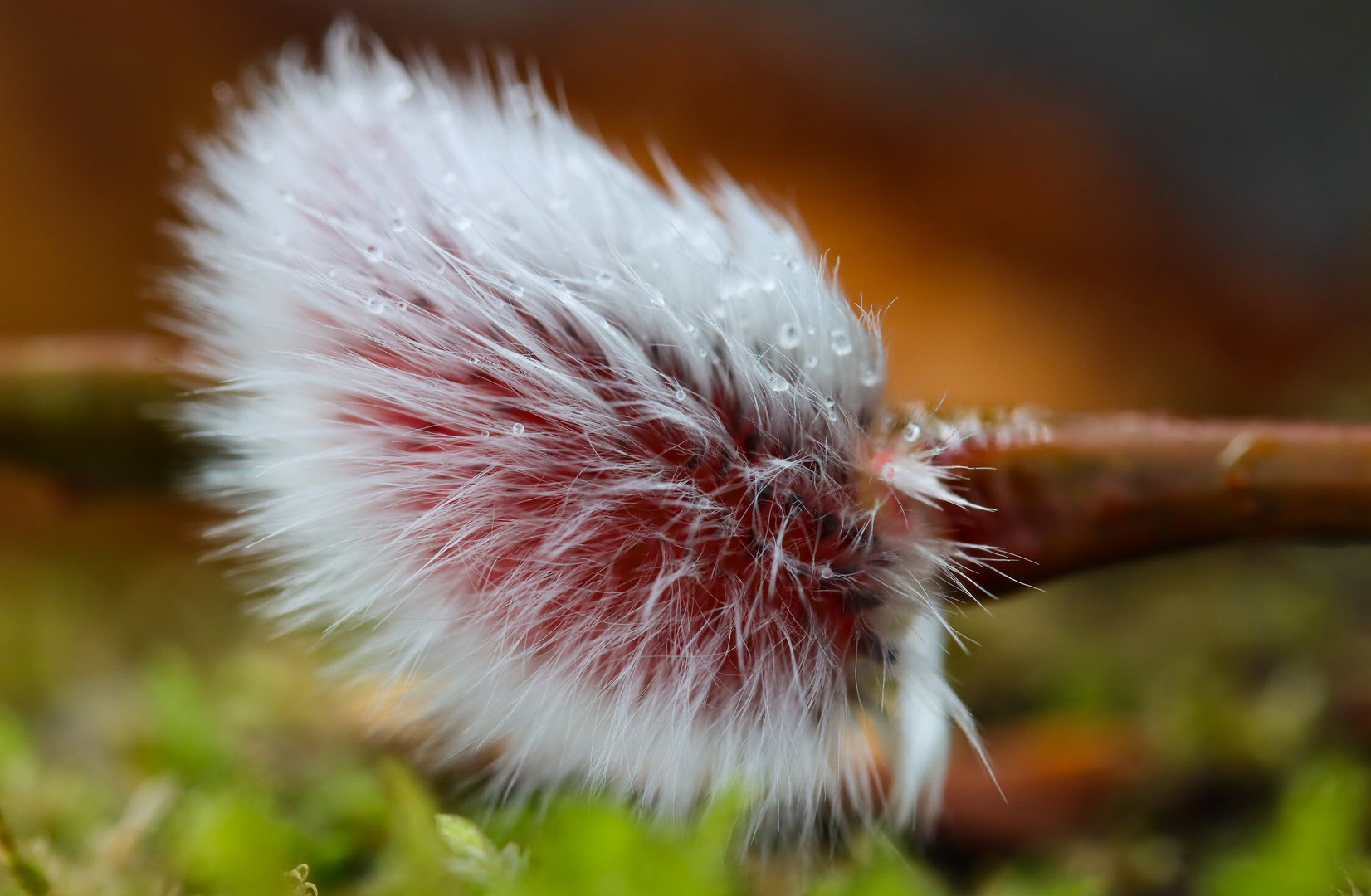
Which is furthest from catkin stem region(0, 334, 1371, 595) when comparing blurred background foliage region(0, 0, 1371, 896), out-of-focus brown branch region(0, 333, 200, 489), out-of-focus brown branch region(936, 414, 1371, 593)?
out-of-focus brown branch region(0, 333, 200, 489)

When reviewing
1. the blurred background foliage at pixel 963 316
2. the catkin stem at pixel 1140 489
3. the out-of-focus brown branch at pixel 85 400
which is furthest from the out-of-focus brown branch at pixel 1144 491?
the out-of-focus brown branch at pixel 85 400

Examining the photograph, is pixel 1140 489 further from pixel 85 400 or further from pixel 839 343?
pixel 85 400

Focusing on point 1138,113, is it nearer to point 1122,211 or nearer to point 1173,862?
point 1122,211

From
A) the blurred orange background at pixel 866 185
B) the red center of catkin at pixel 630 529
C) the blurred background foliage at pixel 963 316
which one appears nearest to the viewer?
the red center of catkin at pixel 630 529

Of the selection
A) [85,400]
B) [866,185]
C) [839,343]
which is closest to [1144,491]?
[839,343]

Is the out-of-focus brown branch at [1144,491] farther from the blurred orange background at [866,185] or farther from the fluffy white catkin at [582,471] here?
the blurred orange background at [866,185]

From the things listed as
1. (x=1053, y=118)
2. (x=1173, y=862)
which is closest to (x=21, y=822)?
(x=1173, y=862)
